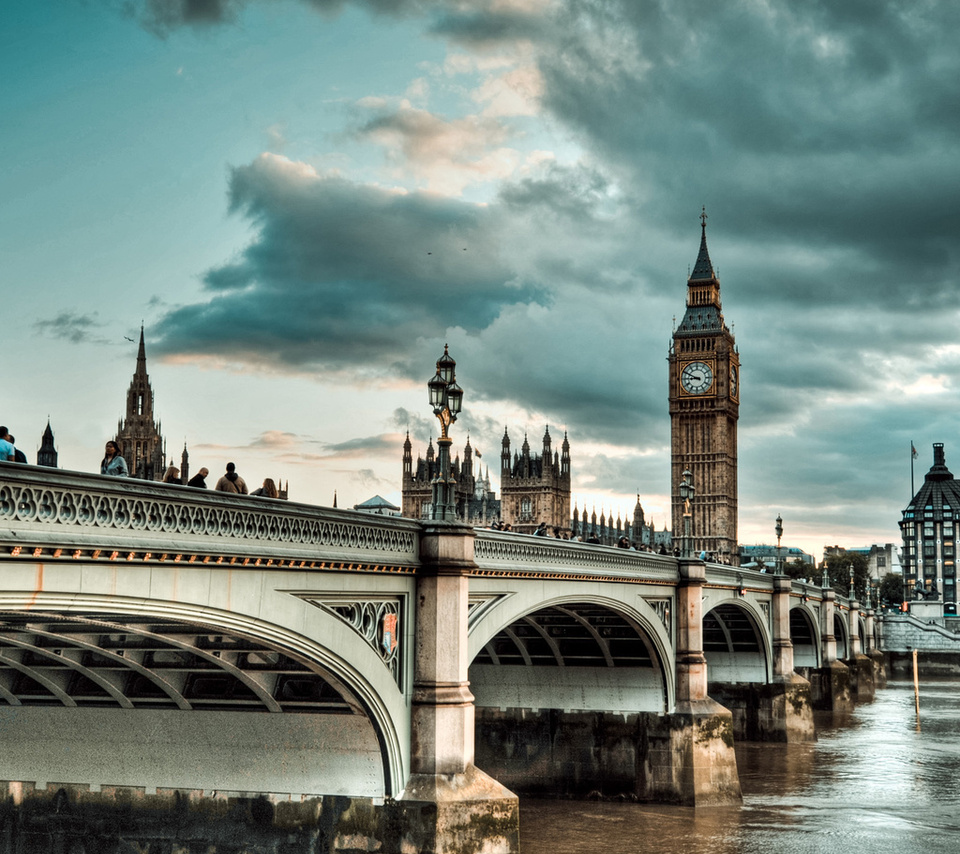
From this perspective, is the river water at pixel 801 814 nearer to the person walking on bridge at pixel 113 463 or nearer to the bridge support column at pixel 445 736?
the bridge support column at pixel 445 736

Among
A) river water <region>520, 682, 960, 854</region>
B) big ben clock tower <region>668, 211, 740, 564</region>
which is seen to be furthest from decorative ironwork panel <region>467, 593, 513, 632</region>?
big ben clock tower <region>668, 211, 740, 564</region>

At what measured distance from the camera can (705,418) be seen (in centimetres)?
15575

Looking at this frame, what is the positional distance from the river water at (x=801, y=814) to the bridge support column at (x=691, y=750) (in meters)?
0.51

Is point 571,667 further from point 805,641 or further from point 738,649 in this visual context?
point 805,641

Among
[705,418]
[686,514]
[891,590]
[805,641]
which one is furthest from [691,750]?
[891,590]

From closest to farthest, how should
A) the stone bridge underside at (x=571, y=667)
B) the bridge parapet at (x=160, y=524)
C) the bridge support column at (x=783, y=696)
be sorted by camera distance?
1. the bridge parapet at (x=160, y=524)
2. the stone bridge underside at (x=571, y=667)
3. the bridge support column at (x=783, y=696)

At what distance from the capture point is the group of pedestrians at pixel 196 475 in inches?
532

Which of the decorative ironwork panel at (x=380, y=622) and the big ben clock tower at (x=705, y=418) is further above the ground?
the big ben clock tower at (x=705, y=418)

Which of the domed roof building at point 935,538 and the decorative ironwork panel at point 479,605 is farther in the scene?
the domed roof building at point 935,538

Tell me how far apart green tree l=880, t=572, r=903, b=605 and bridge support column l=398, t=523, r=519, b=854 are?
173m

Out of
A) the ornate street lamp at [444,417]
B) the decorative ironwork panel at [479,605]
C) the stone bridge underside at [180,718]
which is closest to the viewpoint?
the stone bridge underside at [180,718]

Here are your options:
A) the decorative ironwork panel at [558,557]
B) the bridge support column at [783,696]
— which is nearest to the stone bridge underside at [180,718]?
the decorative ironwork panel at [558,557]

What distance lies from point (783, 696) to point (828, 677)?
17890 mm

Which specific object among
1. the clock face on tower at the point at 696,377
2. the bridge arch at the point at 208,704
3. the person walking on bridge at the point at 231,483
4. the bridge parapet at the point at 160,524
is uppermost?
the clock face on tower at the point at 696,377
